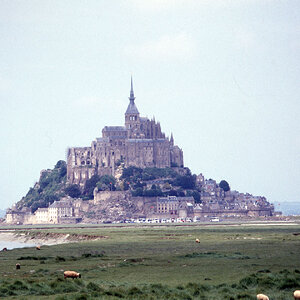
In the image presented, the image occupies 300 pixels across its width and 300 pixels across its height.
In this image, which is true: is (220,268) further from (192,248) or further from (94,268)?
(192,248)

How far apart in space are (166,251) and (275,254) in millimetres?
10138

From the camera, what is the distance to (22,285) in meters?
38.3

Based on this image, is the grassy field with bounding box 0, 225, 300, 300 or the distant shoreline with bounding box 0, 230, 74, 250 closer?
the grassy field with bounding box 0, 225, 300, 300

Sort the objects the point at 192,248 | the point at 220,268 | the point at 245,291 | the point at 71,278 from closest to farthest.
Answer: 1. the point at 245,291
2. the point at 71,278
3. the point at 220,268
4. the point at 192,248

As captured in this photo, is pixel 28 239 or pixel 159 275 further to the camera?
pixel 28 239

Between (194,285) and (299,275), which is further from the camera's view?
(299,275)

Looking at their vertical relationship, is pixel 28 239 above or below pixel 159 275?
above

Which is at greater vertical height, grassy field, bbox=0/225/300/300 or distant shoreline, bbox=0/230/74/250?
distant shoreline, bbox=0/230/74/250

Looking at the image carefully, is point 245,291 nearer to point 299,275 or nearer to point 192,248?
point 299,275

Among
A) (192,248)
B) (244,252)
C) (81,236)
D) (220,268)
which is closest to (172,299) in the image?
(220,268)

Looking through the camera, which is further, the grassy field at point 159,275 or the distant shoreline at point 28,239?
the distant shoreline at point 28,239

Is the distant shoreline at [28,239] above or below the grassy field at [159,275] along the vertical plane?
above

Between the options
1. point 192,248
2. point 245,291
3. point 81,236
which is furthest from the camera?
point 81,236

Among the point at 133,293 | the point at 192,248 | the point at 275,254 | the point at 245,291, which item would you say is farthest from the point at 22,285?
the point at 192,248
